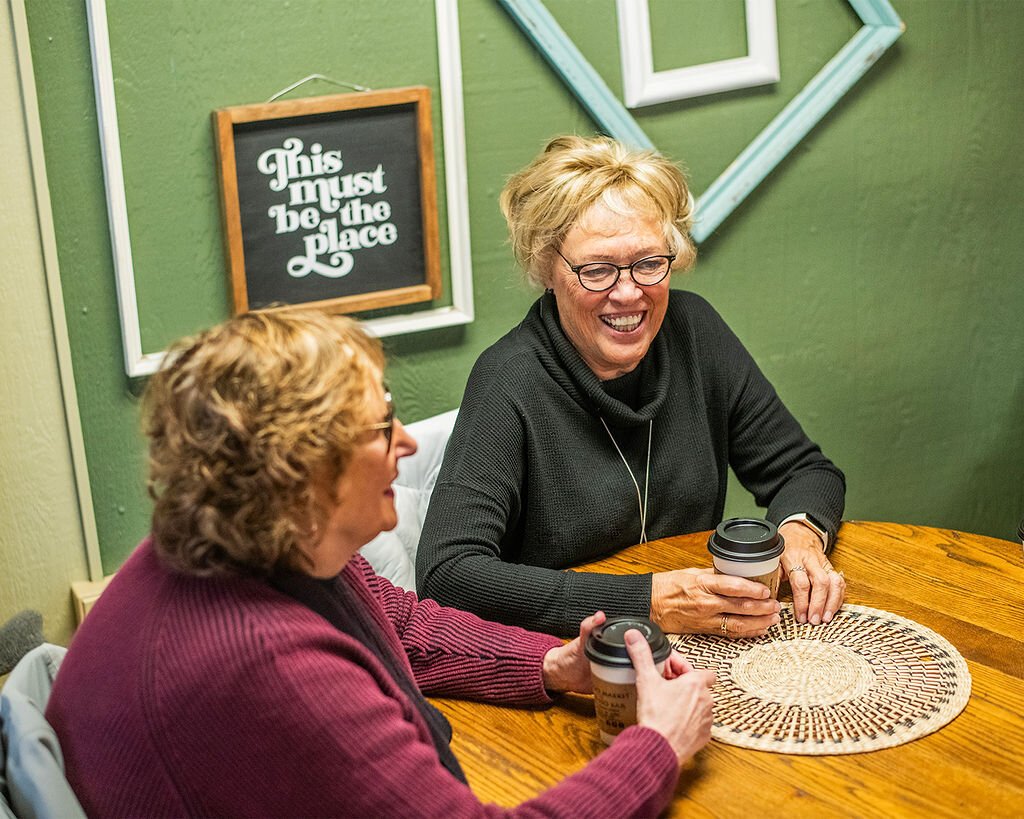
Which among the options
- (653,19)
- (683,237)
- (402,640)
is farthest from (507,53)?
(402,640)

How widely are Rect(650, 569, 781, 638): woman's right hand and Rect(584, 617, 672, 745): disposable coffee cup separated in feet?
0.92

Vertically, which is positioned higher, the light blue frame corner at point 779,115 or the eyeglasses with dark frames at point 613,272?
the light blue frame corner at point 779,115

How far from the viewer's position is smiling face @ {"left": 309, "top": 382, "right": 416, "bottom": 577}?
47.8 inches

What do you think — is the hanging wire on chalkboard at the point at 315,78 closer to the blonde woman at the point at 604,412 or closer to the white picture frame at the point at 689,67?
the blonde woman at the point at 604,412

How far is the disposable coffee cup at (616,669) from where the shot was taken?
136 centimetres

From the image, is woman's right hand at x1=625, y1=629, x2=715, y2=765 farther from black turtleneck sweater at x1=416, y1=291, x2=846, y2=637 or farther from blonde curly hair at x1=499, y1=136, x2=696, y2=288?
blonde curly hair at x1=499, y1=136, x2=696, y2=288

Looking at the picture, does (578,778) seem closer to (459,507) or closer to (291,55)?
(459,507)

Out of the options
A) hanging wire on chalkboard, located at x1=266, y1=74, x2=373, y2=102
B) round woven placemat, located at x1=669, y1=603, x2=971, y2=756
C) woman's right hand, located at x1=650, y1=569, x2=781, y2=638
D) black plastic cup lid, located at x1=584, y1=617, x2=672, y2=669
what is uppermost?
hanging wire on chalkboard, located at x1=266, y1=74, x2=373, y2=102

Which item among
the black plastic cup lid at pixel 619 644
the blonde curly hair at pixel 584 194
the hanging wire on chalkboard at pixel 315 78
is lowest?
the black plastic cup lid at pixel 619 644

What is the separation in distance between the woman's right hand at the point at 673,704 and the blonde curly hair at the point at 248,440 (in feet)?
1.35

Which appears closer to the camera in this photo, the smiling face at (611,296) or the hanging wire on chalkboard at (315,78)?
the smiling face at (611,296)

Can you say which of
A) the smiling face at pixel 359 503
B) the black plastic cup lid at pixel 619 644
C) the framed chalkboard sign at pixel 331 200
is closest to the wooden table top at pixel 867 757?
the black plastic cup lid at pixel 619 644

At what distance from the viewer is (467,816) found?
115 centimetres

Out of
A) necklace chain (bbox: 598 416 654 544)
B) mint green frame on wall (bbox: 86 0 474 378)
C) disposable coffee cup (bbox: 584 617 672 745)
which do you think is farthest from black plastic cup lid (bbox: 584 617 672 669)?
mint green frame on wall (bbox: 86 0 474 378)
